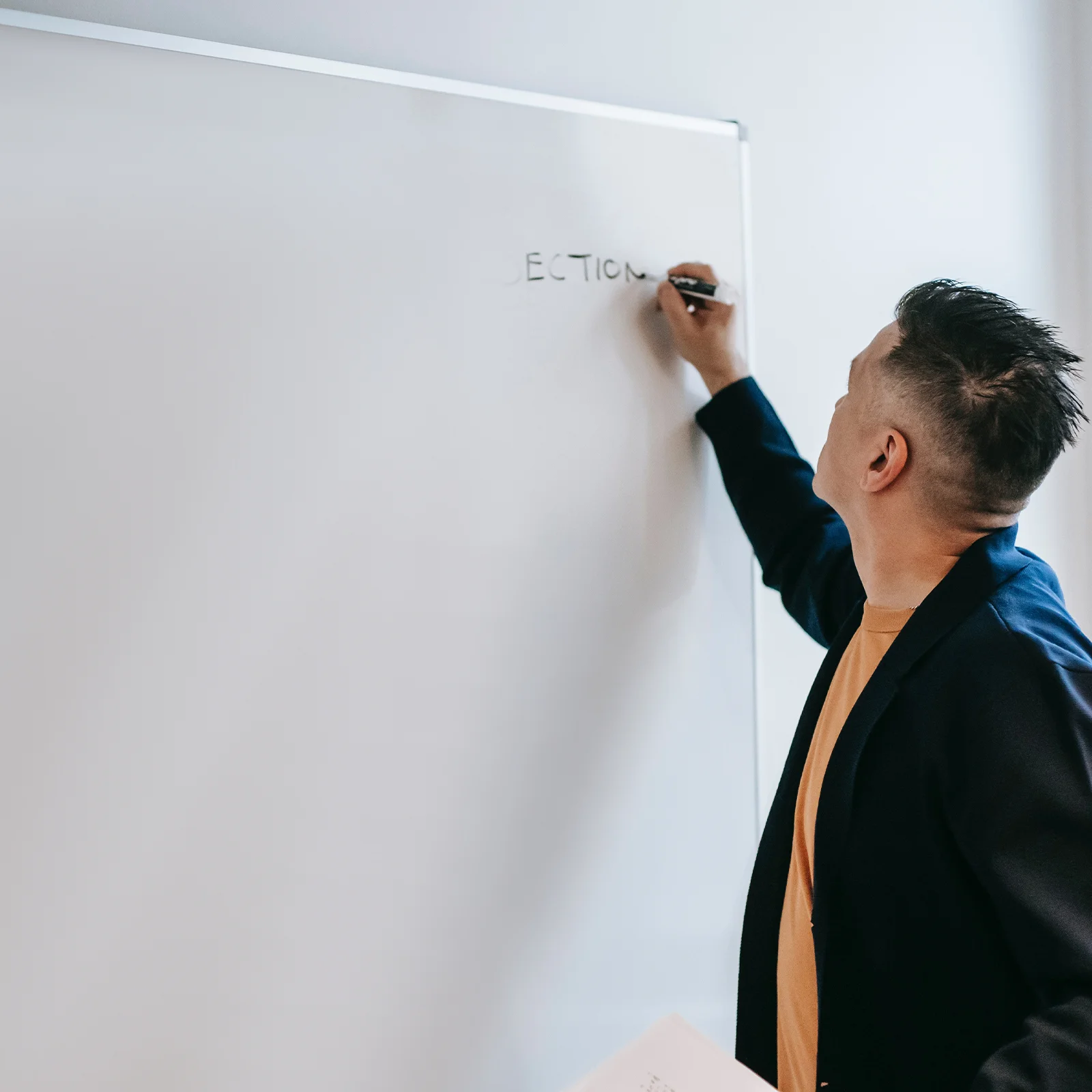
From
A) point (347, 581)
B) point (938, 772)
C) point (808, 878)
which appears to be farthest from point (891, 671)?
point (347, 581)

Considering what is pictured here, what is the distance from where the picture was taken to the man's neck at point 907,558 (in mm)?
884

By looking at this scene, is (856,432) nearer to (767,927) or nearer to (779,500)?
(779,500)

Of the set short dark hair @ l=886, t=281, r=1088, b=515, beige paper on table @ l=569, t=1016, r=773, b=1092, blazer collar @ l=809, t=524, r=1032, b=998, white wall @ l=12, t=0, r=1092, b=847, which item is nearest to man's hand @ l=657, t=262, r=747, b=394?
white wall @ l=12, t=0, r=1092, b=847

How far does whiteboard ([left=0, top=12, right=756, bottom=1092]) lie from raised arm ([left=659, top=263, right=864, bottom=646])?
4cm

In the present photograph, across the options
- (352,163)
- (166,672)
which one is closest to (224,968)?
(166,672)

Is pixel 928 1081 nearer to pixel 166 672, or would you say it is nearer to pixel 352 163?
pixel 166 672

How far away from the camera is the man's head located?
2.71 feet

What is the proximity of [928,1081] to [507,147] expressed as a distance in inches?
36.8

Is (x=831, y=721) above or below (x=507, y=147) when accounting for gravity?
below

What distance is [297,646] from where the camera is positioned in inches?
34.0

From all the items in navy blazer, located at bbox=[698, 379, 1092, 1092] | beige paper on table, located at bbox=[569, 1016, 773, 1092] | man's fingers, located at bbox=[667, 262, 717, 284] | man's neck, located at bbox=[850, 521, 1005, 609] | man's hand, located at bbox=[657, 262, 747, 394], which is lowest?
beige paper on table, located at bbox=[569, 1016, 773, 1092]

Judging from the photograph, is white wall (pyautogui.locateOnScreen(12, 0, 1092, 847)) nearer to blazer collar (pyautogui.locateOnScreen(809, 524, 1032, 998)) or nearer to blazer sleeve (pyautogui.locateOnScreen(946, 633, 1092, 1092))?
blazer collar (pyautogui.locateOnScreen(809, 524, 1032, 998))

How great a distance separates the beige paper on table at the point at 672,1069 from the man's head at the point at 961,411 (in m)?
0.49

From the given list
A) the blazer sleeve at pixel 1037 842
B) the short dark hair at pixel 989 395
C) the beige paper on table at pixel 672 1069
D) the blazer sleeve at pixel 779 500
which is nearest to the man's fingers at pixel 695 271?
the blazer sleeve at pixel 779 500
